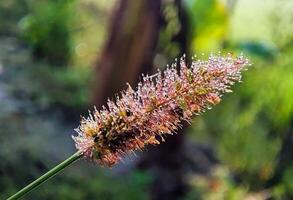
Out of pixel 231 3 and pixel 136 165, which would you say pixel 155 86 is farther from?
pixel 231 3

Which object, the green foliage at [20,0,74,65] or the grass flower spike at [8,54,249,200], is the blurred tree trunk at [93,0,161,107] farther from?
the grass flower spike at [8,54,249,200]

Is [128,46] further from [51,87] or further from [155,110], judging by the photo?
[155,110]

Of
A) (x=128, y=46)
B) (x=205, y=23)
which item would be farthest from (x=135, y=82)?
(x=205, y=23)

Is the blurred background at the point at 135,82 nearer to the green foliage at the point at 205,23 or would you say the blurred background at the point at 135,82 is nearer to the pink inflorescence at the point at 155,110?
the green foliage at the point at 205,23

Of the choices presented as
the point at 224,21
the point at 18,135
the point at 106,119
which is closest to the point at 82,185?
the point at 18,135

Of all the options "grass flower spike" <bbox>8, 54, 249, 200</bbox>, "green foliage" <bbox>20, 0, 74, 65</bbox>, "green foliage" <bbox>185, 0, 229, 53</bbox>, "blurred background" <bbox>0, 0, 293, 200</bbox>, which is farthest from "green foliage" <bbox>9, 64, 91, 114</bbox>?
"grass flower spike" <bbox>8, 54, 249, 200</bbox>

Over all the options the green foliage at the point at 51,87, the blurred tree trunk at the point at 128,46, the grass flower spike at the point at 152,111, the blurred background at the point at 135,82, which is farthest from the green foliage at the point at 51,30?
the grass flower spike at the point at 152,111
